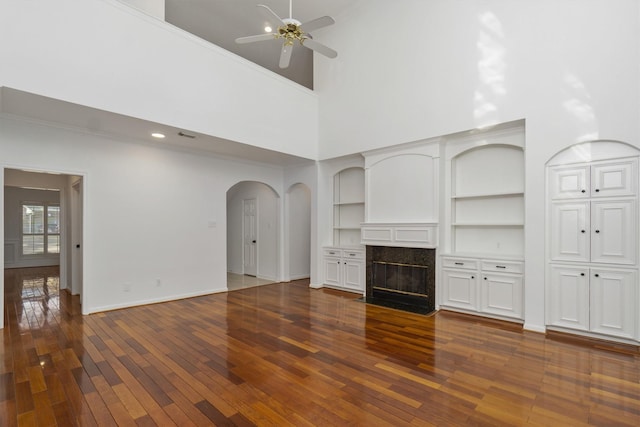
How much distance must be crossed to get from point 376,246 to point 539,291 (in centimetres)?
254

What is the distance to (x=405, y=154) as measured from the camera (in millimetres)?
5508

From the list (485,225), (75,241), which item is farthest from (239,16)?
(485,225)

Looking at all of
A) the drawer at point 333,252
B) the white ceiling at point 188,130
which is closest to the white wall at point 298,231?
the white ceiling at point 188,130

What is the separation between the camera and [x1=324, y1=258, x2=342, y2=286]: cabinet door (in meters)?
6.64

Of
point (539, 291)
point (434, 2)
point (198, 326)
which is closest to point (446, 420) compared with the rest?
point (539, 291)

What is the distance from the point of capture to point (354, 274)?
638cm

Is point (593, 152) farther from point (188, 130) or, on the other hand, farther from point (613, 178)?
point (188, 130)

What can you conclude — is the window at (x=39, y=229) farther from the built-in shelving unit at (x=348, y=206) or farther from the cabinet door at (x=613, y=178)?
the cabinet door at (x=613, y=178)

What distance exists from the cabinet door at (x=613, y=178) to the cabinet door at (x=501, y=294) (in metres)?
1.46

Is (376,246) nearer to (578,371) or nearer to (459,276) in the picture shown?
(459,276)

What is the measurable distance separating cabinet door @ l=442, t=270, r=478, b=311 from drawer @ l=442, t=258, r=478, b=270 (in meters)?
0.08

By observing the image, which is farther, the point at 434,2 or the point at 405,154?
the point at 405,154

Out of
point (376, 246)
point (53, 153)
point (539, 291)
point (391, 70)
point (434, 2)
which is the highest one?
point (434, 2)

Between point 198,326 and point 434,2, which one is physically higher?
point 434,2
